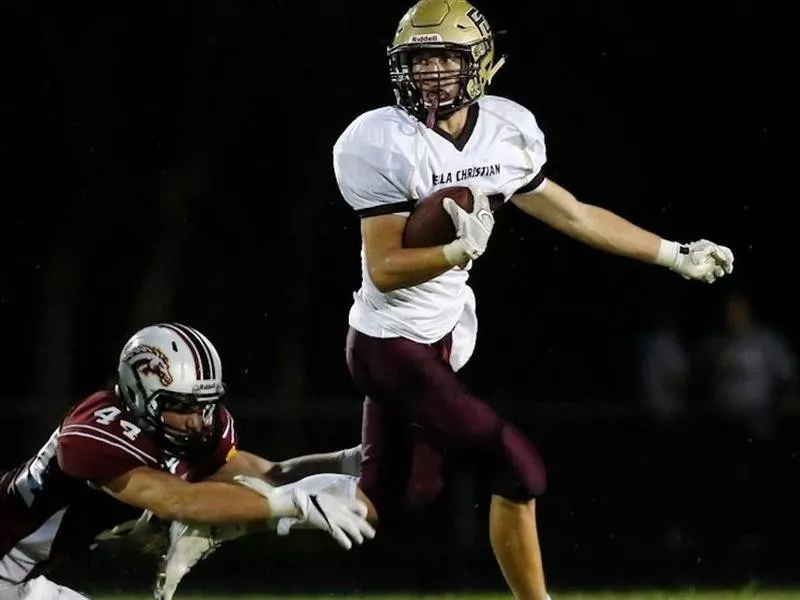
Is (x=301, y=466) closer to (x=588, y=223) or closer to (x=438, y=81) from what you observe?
(x=588, y=223)

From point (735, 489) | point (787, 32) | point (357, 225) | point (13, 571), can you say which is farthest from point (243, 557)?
point (787, 32)

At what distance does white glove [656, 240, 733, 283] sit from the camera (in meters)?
6.30

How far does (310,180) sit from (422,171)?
8508mm

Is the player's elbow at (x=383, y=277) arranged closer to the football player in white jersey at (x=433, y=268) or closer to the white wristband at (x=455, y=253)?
the football player in white jersey at (x=433, y=268)

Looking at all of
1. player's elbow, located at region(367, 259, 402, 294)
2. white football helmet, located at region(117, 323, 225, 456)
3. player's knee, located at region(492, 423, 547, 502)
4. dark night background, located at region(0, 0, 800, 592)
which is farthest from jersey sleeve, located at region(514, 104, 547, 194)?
dark night background, located at region(0, 0, 800, 592)

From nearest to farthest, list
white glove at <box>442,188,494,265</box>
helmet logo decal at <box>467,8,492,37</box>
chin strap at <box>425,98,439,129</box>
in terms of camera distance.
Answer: white glove at <box>442,188,494,265</box> → chin strap at <box>425,98,439,129</box> → helmet logo decal at <box>467,8,492,37</box>

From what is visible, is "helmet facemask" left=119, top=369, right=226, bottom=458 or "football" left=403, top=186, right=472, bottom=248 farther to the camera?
"football" left=403, top=186, right=472, bottom=248

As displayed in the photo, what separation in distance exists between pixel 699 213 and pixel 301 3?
10.2 feet

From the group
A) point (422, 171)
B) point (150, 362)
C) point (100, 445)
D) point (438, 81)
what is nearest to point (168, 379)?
point (150, 362)

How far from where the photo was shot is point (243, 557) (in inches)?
375

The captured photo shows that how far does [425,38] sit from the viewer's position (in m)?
5.94

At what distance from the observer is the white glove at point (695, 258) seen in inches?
248

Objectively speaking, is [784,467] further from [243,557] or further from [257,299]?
[257,299]

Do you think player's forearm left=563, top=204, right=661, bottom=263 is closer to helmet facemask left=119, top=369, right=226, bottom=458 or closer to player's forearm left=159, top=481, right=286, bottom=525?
helmet facemask left=119, top=369, right=226, bottom=458
